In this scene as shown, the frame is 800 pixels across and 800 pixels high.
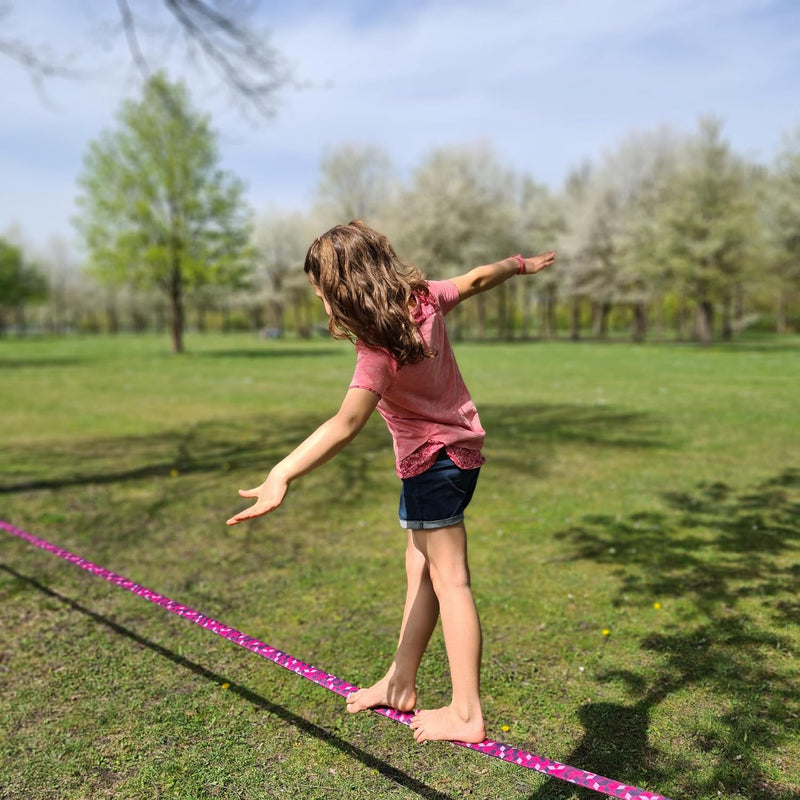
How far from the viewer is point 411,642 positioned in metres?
3.12

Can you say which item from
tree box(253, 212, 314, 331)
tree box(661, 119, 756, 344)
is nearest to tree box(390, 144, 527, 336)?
tree box(661, 119, 756, 344)

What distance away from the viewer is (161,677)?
405 centimetres

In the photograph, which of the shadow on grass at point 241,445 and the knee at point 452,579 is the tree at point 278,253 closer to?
the shadow on grass at point 241,445

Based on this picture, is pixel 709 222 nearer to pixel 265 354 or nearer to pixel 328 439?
pixel 265 354

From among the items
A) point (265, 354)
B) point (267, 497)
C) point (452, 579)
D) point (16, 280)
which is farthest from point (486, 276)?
point (16, 280)

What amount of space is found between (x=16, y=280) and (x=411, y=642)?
7309 centimetres

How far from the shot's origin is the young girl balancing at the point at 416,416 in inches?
100

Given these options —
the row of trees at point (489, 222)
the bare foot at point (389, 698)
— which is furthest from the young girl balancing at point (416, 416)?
the row of trees at point (489, 222)

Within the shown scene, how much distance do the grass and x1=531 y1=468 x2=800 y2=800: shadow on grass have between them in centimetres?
2

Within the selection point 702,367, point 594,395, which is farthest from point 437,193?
point 594,395

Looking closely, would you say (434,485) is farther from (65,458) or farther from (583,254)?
(583,254)

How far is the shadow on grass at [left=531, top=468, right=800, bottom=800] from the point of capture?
3186 mm

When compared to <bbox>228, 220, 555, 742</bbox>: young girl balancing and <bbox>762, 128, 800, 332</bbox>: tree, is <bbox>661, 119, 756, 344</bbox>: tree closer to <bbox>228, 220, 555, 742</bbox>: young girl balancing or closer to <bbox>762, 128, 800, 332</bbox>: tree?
<bbox>762, 128, 800, 332</bbox>: tree

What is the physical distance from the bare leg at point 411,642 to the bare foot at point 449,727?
0.67ft
